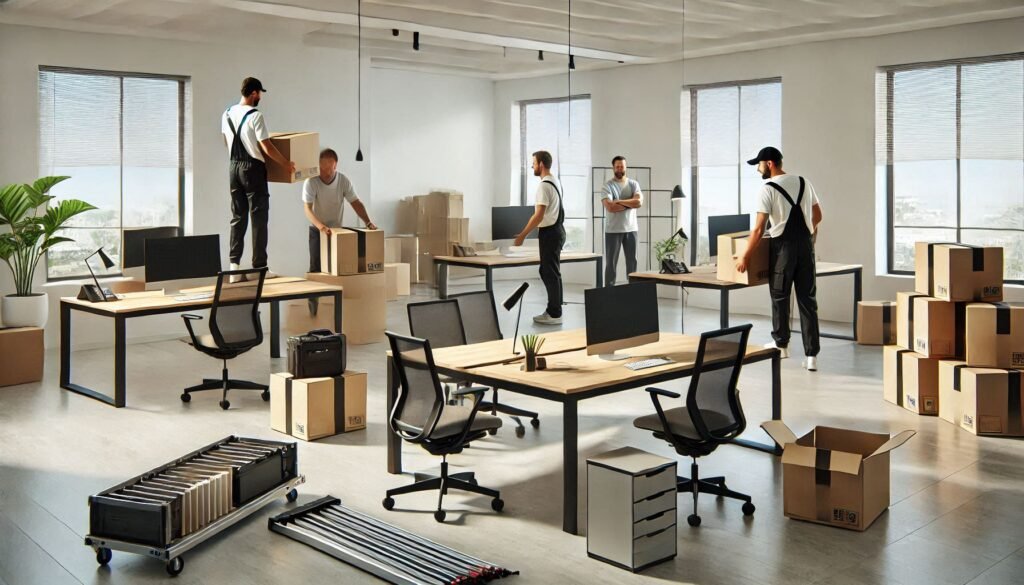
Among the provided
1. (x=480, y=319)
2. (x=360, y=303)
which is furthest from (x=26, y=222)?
(x=480, y=319)

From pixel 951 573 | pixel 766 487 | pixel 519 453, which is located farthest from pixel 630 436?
pixel 951 573

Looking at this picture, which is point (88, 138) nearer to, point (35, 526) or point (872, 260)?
point (35, 526)

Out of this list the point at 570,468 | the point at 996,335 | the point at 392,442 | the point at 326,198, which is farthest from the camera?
the point at 326,198

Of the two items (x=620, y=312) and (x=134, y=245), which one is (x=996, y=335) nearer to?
(x=620, y=312)

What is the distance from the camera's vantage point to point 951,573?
4289 mm

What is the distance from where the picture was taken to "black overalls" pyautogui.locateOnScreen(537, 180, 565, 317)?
11.1m

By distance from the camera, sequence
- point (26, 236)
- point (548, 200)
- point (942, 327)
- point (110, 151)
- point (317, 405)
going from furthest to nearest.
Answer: point (548, 200), point (110, 151), point (26, 236), point (942, 327), point (317, 405)

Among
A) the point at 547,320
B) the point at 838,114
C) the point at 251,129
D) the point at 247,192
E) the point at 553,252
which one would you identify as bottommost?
the point at 547,320

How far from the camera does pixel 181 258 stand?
26.7 ft

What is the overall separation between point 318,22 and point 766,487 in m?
7.12

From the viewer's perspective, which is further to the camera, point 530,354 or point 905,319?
point 905,319

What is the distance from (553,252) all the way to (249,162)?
3.78 meters

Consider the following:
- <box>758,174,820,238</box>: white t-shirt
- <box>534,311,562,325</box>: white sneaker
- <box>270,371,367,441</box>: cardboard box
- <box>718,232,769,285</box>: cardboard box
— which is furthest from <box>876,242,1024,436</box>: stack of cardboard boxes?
<box>534,311,562,325</box>: white sneaker

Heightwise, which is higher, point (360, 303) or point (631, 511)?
point (360, 303)
